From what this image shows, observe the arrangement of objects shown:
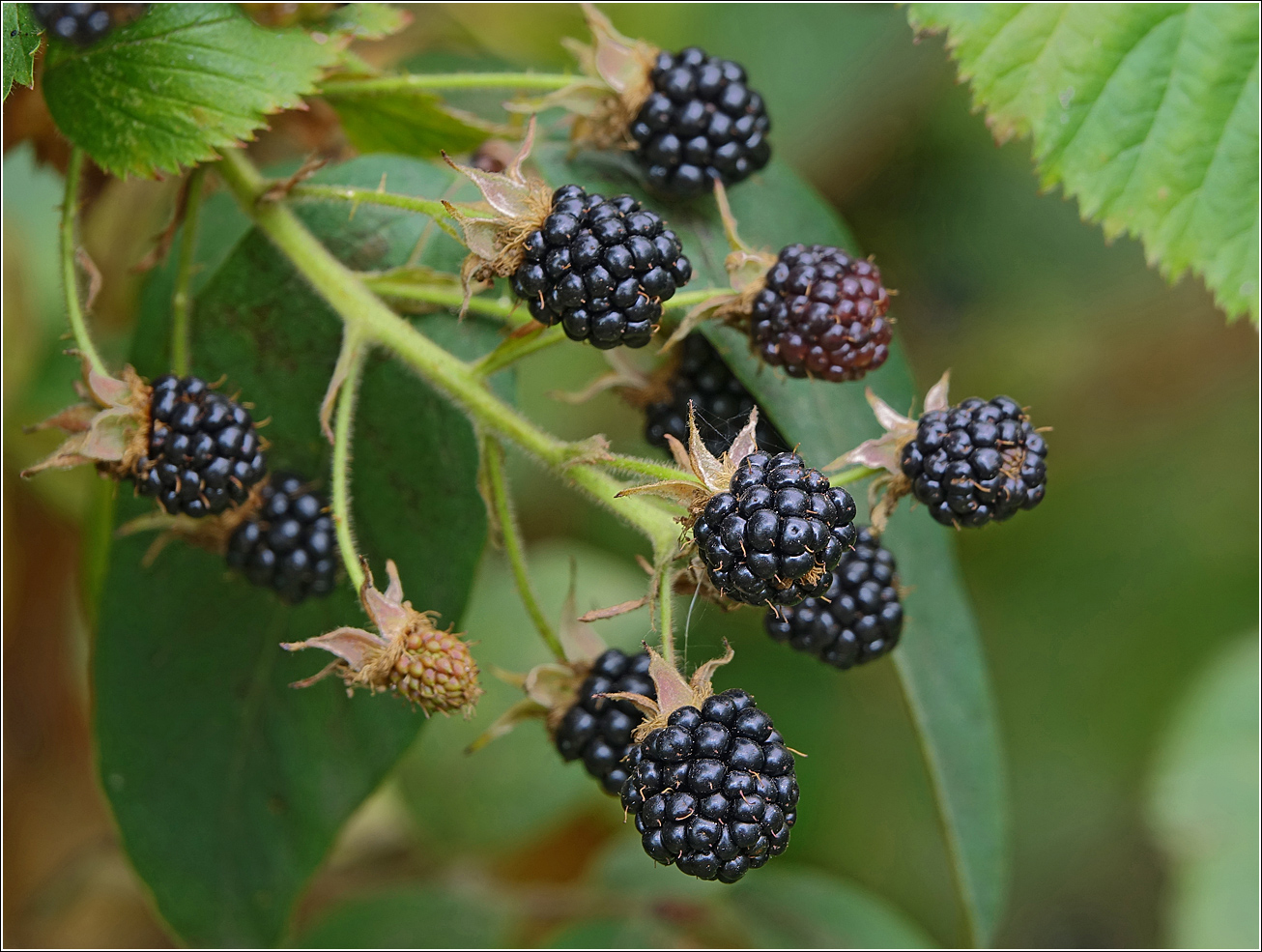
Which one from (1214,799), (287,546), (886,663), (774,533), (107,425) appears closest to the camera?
(774,533)

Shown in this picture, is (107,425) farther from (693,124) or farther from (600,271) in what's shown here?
(693,124)

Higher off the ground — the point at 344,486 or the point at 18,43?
the point at 18,43

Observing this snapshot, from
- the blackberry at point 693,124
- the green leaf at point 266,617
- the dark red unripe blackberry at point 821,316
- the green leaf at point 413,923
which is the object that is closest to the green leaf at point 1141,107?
the blackberry at point 693,124

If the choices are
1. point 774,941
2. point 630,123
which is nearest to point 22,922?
point 774,941

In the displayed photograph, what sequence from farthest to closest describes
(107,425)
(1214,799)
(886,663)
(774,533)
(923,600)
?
(886,663) → (1214,799) → (923,600) → (107,425) → (774,533)

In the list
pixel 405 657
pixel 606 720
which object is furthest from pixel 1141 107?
pixel 405 657

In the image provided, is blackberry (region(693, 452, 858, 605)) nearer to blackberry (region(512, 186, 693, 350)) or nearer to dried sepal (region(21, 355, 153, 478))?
blackberry (region(512, 186, 693, 350))
